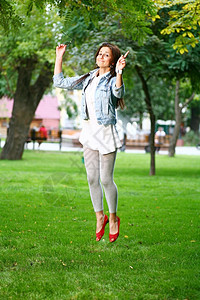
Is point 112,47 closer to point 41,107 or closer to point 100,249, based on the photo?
point 100,249

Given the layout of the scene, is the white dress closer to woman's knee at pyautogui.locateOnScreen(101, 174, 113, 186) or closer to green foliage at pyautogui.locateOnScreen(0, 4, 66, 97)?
woman's knee at pyautogui.locateOnScreen(101, 174, 113, 186)

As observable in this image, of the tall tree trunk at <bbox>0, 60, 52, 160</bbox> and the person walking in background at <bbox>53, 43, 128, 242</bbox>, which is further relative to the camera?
the tall tree trunk at <bbox>0, 60, 52, 160</bbox>

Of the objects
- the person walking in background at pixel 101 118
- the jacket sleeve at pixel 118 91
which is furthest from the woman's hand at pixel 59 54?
the jacket sleeve at pixel 118 91

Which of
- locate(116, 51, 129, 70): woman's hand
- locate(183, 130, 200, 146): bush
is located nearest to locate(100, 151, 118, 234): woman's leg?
locate(116, 51, 129, 70): woman's hand

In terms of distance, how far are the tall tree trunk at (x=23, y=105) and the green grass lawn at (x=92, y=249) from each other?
37.1ft

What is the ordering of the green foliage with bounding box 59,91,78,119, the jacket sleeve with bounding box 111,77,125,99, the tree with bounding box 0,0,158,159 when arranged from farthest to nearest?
the green foliage with bounding box 59,91,78,119 < the tree with bounding box 0,0,158,159 < the jacket sleeve with bounding box 111,77,125,99

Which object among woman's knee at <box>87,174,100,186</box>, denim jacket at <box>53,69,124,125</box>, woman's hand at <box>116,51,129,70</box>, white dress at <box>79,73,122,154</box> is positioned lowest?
woman's knee at <box>87,174,100,186</box>

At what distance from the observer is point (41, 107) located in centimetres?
7038

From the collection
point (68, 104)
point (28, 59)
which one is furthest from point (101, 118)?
point (68, 104)

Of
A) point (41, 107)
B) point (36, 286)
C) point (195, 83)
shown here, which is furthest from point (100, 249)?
point (41, 107)

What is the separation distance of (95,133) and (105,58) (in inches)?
28.9

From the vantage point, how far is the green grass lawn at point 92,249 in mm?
4758

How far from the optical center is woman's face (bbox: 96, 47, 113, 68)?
16.9 ft

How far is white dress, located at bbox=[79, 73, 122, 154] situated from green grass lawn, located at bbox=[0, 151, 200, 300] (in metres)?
1.23
